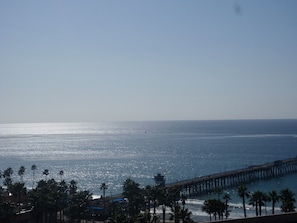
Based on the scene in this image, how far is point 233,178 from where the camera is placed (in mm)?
90438

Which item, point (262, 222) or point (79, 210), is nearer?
point (262, 222)

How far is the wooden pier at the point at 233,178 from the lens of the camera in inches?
3159

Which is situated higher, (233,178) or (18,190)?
(18,190)

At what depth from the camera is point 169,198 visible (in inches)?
1945

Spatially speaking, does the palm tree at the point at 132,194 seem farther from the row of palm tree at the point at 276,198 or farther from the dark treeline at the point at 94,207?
the row of palm tree at the point at 276,198

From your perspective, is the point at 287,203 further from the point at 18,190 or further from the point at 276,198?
the point at 18,190

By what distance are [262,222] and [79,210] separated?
116 ft

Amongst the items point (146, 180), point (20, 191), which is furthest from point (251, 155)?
point (20, 191)

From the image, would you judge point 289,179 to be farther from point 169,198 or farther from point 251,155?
point 169,198

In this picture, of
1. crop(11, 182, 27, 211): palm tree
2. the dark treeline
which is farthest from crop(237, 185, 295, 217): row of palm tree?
crop(11, 182, 27, 211): palm tree

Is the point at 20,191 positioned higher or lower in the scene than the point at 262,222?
lower

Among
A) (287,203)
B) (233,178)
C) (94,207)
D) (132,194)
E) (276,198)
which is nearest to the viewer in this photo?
(287,203)

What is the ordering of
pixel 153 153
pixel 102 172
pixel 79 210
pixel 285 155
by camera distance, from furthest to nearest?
pixel 153 153
pixel 285 155
pixel 102 172
pixel 79 210

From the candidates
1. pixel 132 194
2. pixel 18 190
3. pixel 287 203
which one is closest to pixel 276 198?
pixel 287 203
